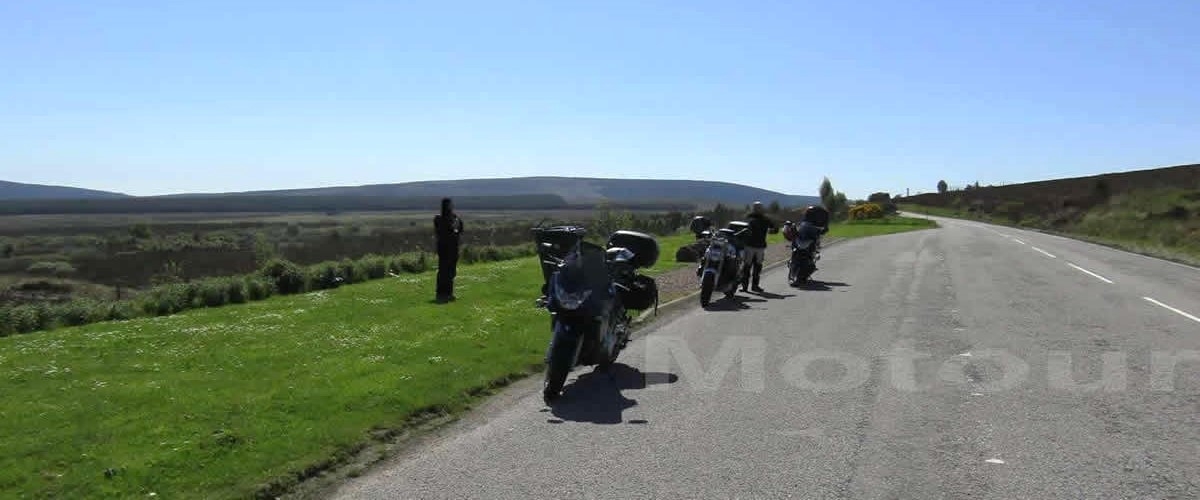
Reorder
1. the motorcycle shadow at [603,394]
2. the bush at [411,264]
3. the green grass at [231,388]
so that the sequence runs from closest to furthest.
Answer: the green grass at [231,388], the motorcycle shadow at [603,394], the bush at [411,264]

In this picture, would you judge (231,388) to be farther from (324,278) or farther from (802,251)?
(802,251)

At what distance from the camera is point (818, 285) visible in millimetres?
20375

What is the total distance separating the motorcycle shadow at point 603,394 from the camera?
7.95 metres

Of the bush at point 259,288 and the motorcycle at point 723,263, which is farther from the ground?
the motorcycle at point 723,263

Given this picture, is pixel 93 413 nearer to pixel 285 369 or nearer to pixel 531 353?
pixel 285 369

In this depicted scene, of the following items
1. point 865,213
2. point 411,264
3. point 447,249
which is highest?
point 447,249

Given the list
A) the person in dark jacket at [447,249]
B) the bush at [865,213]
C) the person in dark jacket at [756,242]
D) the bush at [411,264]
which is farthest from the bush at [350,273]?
the bush at [865,213]

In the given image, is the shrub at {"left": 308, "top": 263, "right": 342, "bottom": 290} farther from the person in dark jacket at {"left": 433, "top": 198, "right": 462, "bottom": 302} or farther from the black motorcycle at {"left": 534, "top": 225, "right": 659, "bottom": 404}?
the black motorcycle at {"left": 534, "top": 225, "right": 659, "bottom": 404}

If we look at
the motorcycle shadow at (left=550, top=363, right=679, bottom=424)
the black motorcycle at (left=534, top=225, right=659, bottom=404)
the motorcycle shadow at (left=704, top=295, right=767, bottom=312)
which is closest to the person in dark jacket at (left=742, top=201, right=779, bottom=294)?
the motorcycle shadow at (left=704, top=295, right=767, bottom=312)

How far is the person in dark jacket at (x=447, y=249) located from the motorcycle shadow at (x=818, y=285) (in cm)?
737

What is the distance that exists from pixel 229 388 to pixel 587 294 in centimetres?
342

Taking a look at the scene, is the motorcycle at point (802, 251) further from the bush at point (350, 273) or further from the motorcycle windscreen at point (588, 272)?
the motorcycle windscreen at point (588, 272)

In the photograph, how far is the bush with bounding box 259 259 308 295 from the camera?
20.1m

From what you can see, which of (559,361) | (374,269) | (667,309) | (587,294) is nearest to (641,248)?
(587,294)
